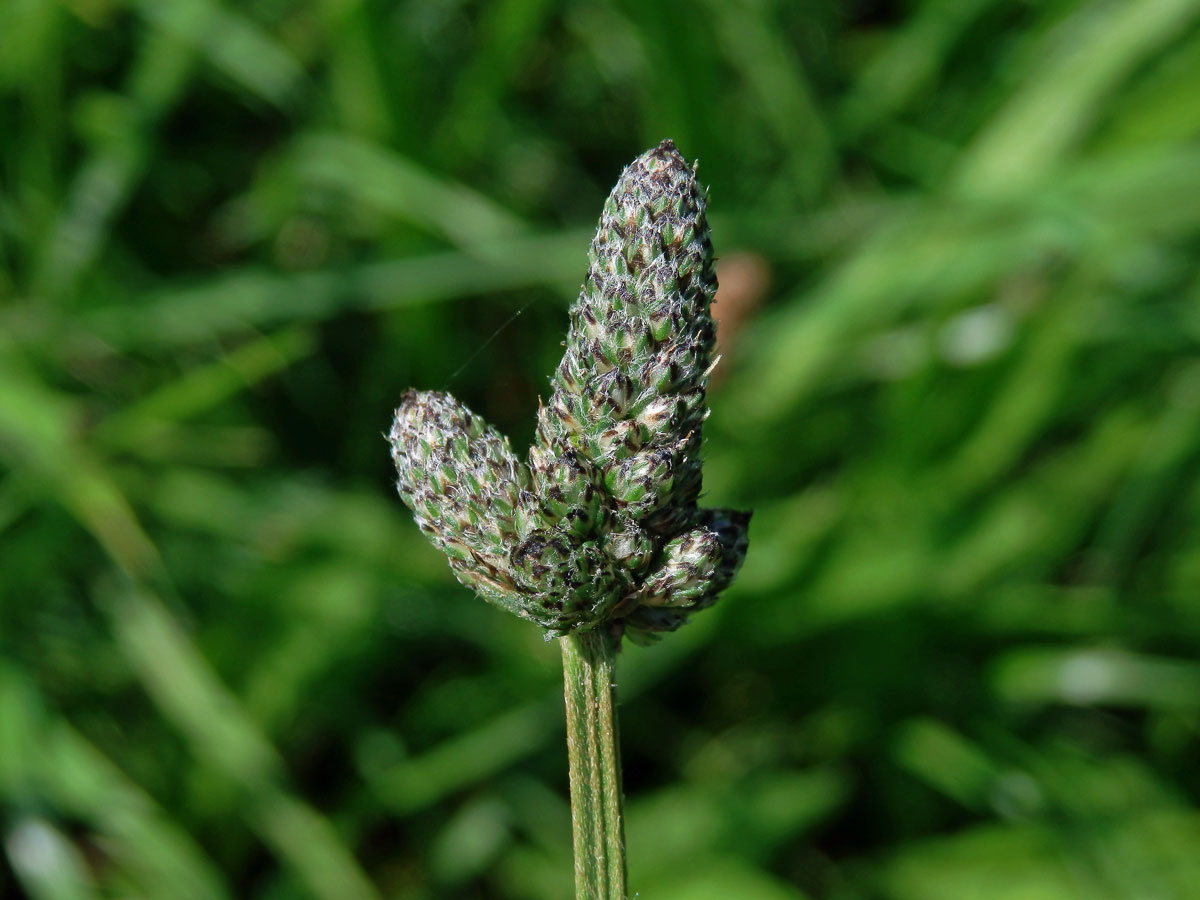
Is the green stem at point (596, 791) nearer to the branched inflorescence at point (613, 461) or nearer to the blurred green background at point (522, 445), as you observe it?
Result: the branched inflorescence at point (613, 461)

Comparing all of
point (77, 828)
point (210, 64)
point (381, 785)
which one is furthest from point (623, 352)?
point (210, 64)

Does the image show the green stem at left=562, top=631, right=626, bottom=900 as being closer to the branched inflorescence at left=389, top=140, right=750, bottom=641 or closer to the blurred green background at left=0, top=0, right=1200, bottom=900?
the branched inflorescence at left=389, top=140, right=750, bottom=641

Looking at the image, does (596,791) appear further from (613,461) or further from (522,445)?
(522,445)

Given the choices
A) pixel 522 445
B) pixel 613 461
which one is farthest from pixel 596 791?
pixel 522 445

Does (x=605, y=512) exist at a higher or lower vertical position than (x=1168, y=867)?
lower

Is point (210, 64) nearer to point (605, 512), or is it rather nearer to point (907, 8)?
point (907, 8)
